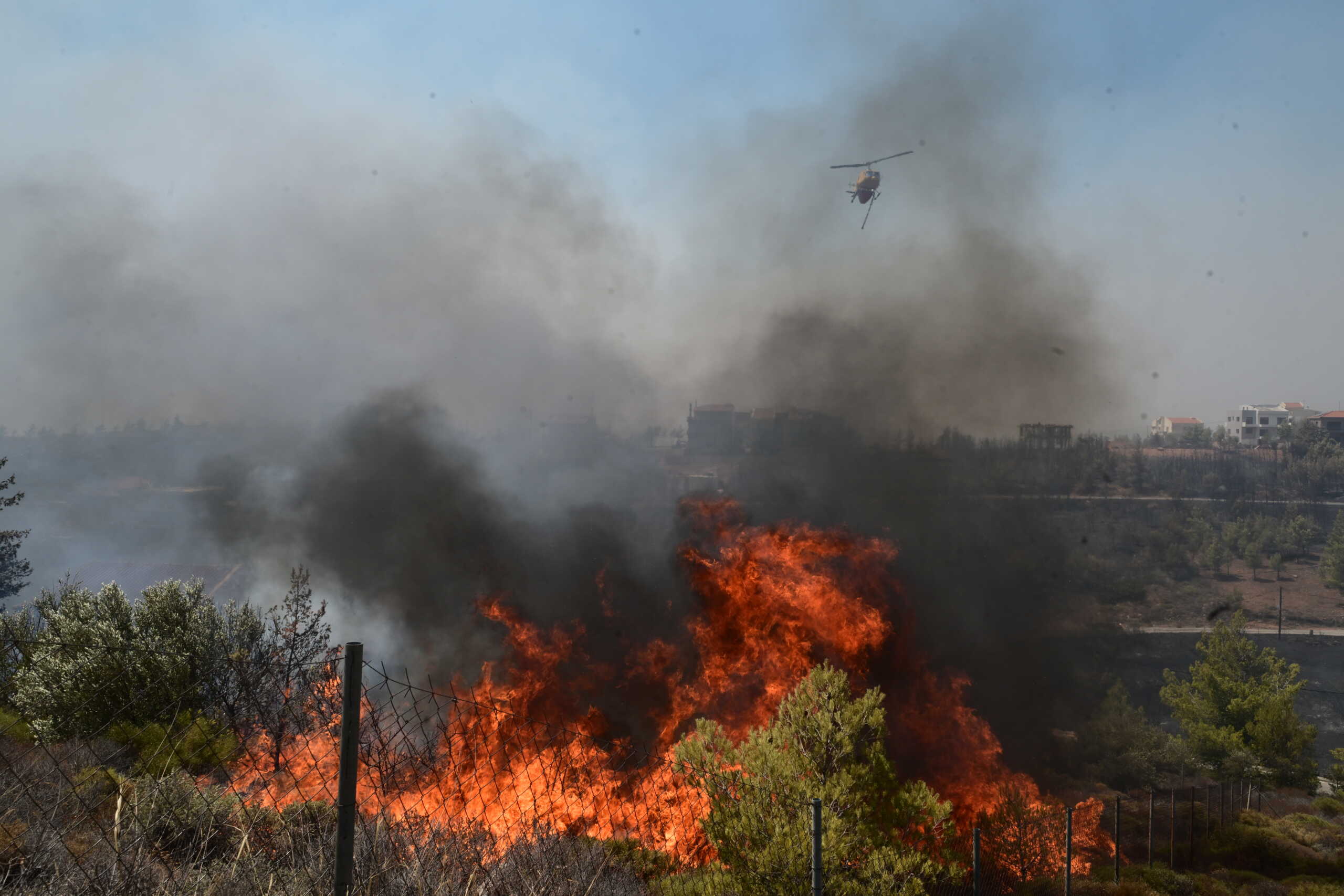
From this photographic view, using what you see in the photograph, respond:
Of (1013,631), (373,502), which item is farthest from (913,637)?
(373,502)

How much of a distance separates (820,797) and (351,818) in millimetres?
6937

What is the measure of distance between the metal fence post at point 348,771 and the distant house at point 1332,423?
170910 millimetres

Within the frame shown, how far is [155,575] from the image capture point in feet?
153

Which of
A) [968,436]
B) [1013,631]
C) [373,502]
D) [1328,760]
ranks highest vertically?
[968,436]

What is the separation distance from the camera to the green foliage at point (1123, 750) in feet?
117

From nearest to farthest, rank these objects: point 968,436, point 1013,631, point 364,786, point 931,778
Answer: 1. point 364,786
2. point 931,778
3. point 1013,631
4. point 968,436

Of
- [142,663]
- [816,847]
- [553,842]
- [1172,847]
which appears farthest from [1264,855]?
[142,663]

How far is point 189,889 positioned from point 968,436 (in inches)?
1771

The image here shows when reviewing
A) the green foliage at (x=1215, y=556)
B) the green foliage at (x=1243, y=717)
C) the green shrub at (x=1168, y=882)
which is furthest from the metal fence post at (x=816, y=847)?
the green foliage at (x=1215, y=556)

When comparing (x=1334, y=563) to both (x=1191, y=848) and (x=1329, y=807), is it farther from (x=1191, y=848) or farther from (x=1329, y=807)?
(x=1191, y=848)

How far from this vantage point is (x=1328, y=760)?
2277 inches

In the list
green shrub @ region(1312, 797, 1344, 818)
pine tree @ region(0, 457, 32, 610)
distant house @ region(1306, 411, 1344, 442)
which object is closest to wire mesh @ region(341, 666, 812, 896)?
green shrub @ region(1312, 797, 1344, 818)

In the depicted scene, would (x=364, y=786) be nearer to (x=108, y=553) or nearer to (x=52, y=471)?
(x=108, y=553)

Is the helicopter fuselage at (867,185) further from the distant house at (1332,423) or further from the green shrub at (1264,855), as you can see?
the distant house at (1332,423)
